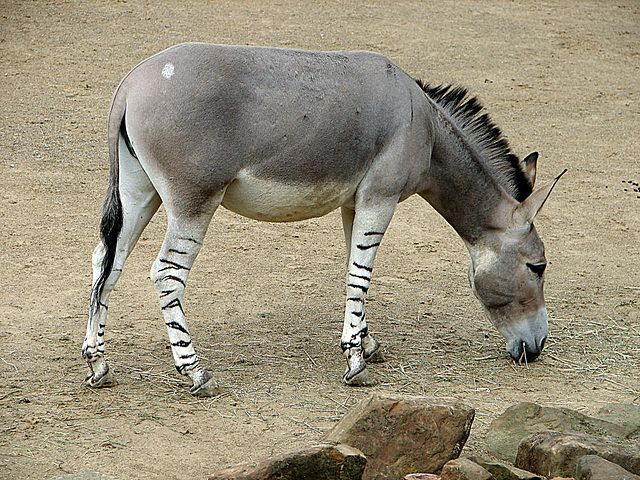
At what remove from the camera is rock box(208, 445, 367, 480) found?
381cm

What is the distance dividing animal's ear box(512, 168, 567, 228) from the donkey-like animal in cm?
1

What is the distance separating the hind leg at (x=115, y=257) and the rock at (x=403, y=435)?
1842 millimetres

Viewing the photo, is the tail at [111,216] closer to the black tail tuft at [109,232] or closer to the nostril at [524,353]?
the black tail tuft at [109,232]

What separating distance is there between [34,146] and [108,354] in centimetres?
552

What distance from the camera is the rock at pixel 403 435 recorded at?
430 centimetres

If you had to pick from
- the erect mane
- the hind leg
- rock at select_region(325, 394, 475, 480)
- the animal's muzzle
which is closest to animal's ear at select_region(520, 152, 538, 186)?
the erect mane

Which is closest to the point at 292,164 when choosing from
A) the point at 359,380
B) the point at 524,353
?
the point at 359,380

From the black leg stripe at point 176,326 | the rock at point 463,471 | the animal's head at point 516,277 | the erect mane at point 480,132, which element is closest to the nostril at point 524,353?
the animal's head at point 516,277

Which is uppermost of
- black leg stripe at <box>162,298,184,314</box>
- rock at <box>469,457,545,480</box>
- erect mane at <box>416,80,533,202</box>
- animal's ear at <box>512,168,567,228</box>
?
erect mane at <box>416,80,533,202</box>

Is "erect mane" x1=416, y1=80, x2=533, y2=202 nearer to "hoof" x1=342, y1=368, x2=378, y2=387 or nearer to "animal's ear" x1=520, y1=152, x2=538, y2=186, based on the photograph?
"animal's ear" x1=520, y1=152, x2=538, y2=186

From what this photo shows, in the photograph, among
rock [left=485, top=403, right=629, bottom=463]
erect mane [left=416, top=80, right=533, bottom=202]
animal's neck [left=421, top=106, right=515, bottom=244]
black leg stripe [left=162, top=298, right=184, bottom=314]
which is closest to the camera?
rock [left=485, top=403, right=629, bottom=463]

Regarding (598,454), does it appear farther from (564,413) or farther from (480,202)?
(480,202)

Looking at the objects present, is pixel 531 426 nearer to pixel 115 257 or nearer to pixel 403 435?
pixel 403 435

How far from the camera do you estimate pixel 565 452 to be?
4258 millimetres
